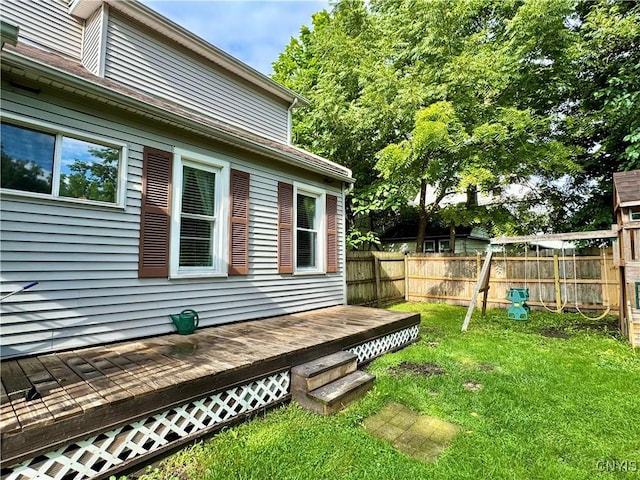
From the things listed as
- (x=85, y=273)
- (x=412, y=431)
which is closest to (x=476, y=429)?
(x=412, y=431)

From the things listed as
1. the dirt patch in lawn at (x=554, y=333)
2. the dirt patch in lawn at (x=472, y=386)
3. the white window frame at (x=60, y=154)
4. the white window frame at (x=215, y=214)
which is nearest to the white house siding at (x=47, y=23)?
the white window frame at (x=60, y=154)

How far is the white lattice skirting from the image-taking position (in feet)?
6.37

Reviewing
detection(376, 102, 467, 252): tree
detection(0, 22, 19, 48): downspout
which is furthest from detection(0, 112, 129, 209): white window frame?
detection(376, 102, 467, 252): tree

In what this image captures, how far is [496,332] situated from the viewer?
253 inches

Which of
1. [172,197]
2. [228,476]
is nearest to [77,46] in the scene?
[172,197]

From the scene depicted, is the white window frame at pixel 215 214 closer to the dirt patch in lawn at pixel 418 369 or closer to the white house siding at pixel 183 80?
the white house siding at pixel 183 80

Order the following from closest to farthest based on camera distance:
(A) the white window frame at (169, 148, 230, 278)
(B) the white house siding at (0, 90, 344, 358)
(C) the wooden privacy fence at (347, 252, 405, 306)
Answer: (B) the white house siding at (0, 90, 344, 358) < (A) the white window frame at (169, 148, 230, 278) < (C) the wooden privacy fence at (347, 252, 405, 306)

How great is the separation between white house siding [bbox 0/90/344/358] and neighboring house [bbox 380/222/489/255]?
13951 mm

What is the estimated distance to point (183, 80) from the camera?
19.9 feet

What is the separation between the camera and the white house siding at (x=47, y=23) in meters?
4.59

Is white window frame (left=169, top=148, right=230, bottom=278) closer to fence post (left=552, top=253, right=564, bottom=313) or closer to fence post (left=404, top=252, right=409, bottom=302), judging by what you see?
fence post (left=404, top=252, right=409, bottom=302)

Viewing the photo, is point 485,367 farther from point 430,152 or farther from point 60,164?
point 430,152

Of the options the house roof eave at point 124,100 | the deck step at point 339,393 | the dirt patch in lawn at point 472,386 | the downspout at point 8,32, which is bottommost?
the dirt patch in lawn at point 472,386

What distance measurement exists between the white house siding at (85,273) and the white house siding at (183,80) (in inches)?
82.6
